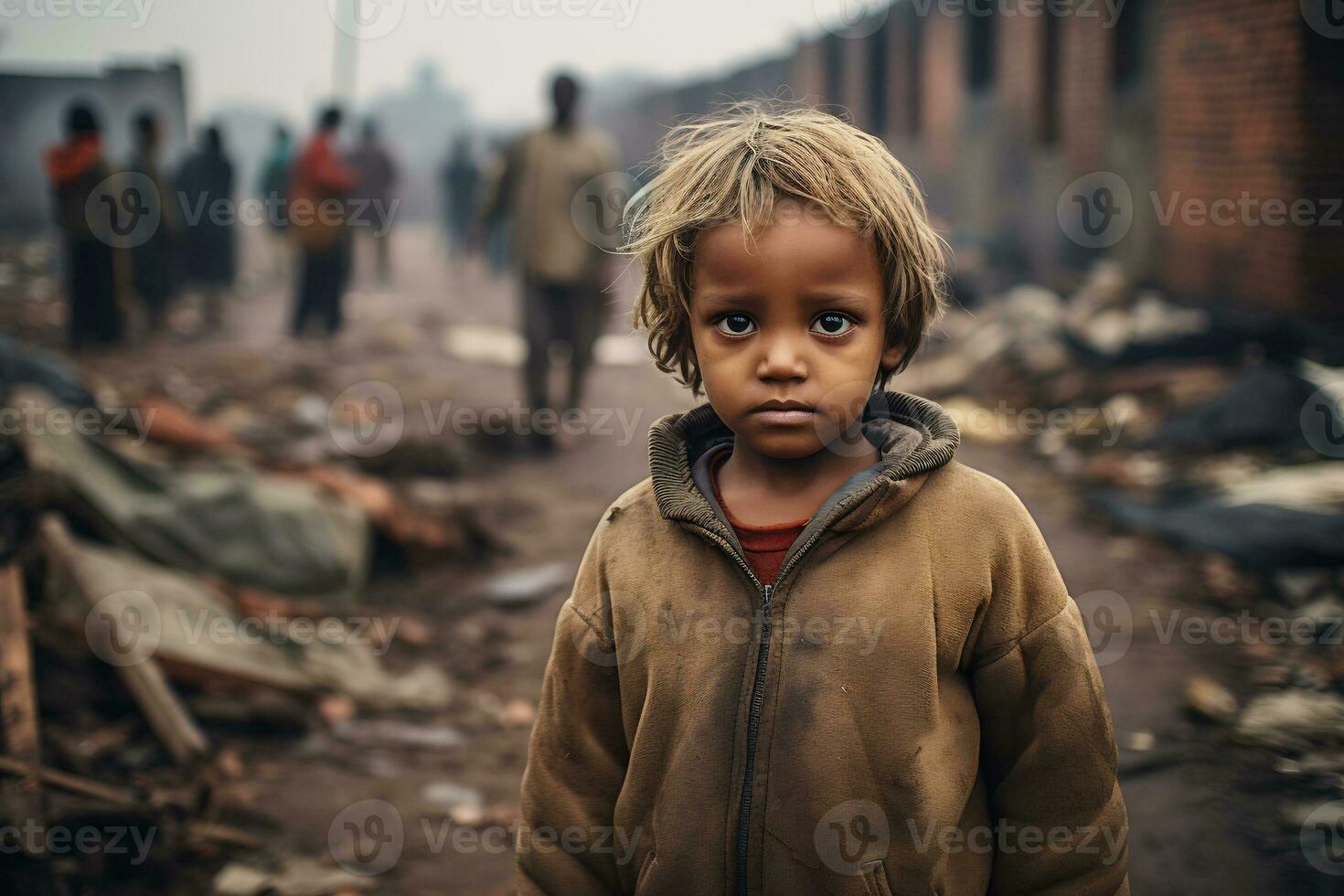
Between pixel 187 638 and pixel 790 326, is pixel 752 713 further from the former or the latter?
pixel 187 638

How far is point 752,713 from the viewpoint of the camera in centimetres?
138

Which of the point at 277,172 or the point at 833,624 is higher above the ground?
the point at 277,172

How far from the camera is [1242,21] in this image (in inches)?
292

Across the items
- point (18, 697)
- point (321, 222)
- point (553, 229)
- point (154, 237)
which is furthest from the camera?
point (321, 222)

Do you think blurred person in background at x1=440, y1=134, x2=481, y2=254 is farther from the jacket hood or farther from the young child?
the young child

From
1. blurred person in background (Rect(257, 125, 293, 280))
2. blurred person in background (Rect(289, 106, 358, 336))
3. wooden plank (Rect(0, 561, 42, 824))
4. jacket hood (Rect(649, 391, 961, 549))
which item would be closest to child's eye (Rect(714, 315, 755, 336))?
jacket hood (Rect(649, 391, 961, 549))

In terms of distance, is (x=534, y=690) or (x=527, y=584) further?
(x=527, y=584)

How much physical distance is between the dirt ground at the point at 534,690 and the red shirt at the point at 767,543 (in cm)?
177

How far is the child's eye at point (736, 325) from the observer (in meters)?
1.36

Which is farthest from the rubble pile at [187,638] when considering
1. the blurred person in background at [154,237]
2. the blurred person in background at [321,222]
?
the blurred person in background at [321,222]

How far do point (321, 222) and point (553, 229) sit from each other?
4366 mm

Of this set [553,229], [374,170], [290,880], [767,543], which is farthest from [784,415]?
[374,170]

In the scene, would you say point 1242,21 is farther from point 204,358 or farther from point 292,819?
point 204,358

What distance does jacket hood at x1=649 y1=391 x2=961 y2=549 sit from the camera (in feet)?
4.50
